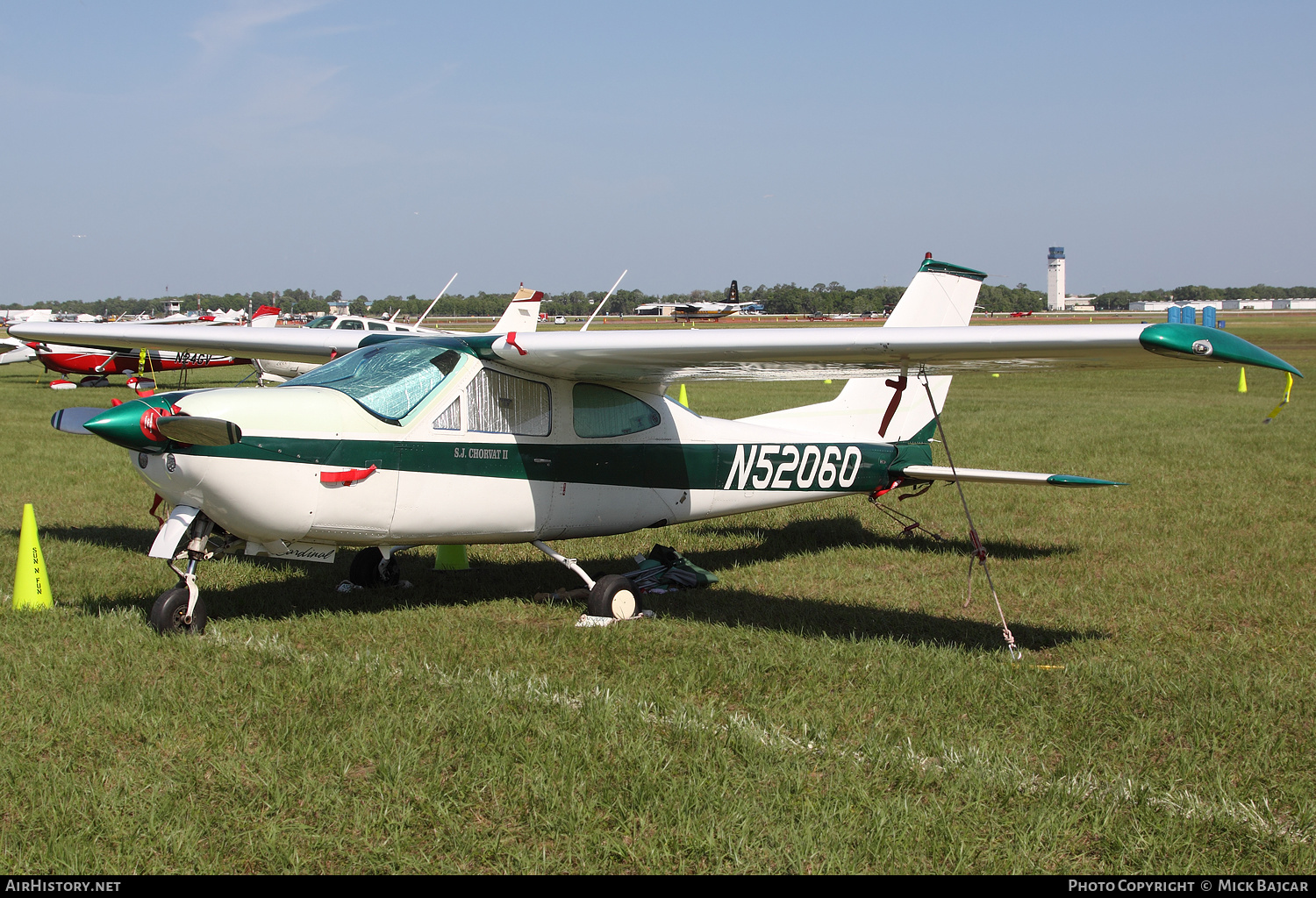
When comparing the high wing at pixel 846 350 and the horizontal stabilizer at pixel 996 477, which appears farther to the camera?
the horizontal stabilizer at pixel 996 477

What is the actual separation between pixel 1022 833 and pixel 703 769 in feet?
4.23

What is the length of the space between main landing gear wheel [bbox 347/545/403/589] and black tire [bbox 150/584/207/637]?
174cm

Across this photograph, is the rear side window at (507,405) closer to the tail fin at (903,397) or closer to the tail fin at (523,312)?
the tail fin at (903,397)

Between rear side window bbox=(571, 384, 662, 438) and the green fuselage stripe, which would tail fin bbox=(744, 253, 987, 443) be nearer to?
the green fuselage stripe

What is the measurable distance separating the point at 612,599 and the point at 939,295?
3998 mm

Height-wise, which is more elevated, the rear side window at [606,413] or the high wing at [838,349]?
the high wing at [838,349]

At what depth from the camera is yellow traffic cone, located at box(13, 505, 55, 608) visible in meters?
6.81

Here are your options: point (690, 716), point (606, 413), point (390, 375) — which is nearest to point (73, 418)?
point (390, 375)

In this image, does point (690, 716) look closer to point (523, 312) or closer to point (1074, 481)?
point (1074, 481)

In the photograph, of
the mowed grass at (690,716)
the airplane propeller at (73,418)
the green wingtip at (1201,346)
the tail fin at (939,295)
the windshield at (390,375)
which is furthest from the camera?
the tail fin at (939,295)

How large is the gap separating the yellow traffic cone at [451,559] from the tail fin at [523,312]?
51.6 feet

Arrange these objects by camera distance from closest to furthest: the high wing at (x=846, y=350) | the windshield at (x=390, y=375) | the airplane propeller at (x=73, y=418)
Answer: the high wing at (x=846, y=350), the airplane propeller at (x=73, y=418), the windshield at (x=390, y=375)

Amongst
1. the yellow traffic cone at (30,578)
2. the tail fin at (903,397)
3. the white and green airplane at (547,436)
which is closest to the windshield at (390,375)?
the white and green airplane at (547,436)

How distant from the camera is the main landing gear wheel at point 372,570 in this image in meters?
7.97
